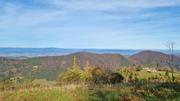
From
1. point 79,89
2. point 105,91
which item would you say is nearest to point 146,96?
point 105,91

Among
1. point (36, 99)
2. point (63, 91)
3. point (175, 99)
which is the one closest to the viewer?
point (175, 99)

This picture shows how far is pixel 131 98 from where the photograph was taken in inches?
614

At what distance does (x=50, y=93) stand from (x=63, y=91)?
759mm

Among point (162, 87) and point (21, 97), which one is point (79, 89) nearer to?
point (21, 97)

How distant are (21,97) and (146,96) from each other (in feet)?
20.4

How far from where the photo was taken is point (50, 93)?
55.7ft

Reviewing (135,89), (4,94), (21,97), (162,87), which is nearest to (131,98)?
(135,89)

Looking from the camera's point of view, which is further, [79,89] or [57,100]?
[79,89]

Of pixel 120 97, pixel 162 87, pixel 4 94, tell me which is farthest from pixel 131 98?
pixel 4 94

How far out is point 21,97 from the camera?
16.5 meters

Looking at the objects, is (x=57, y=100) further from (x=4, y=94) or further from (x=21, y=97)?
(x=4, y=94)

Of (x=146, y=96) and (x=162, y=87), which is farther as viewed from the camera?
(x=162, y=87)

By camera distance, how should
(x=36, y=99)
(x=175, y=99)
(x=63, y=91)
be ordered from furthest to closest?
1. (x=63, y=91)
2. (x=36, y=99)
3. (x=175, y=99)

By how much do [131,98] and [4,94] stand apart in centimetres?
656
